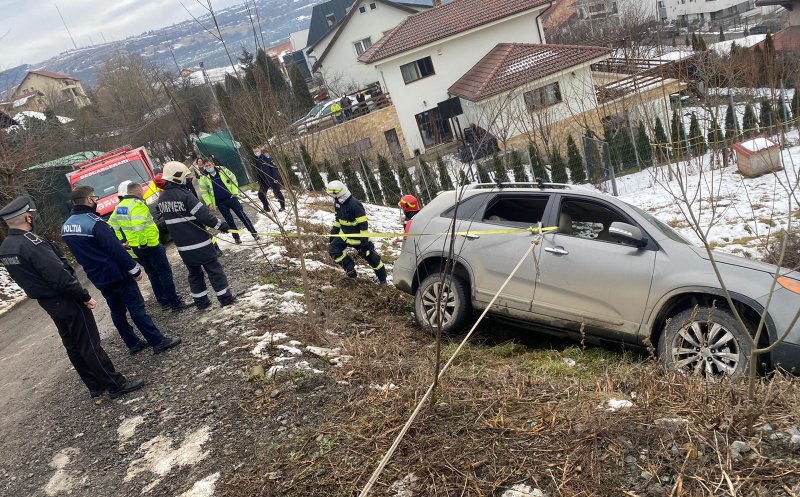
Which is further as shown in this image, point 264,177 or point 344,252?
point 264,177

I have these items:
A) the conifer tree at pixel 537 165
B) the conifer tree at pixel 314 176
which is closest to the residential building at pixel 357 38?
the conifer tree at pixel 314 176

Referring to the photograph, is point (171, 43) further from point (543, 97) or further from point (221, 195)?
point (543, 97)

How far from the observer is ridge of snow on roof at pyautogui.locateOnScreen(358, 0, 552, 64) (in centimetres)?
2642

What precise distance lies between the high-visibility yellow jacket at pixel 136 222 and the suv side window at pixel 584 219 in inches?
194

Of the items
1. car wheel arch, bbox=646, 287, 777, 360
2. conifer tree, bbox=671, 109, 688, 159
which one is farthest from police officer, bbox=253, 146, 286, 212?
car wheel arch, bbox=646, 287, 777, 360

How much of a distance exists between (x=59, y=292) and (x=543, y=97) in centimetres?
1916

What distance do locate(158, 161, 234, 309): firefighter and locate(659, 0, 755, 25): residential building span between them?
55.0 meters

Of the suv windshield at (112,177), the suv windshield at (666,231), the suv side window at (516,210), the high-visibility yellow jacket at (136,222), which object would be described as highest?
the suv windshield at (112,177)

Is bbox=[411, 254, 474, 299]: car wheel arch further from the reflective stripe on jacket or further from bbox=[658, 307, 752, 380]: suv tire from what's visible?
bbox=[658, 307, 752, 380]: suv tire

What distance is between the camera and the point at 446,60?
27500 millimetres

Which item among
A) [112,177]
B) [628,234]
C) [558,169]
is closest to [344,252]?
[628,234]

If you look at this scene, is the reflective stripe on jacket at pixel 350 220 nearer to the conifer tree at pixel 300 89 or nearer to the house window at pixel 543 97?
the house window at pixel 543 97

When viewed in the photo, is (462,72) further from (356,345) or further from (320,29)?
(320,29)

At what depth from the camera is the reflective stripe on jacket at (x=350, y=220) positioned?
7.35m
